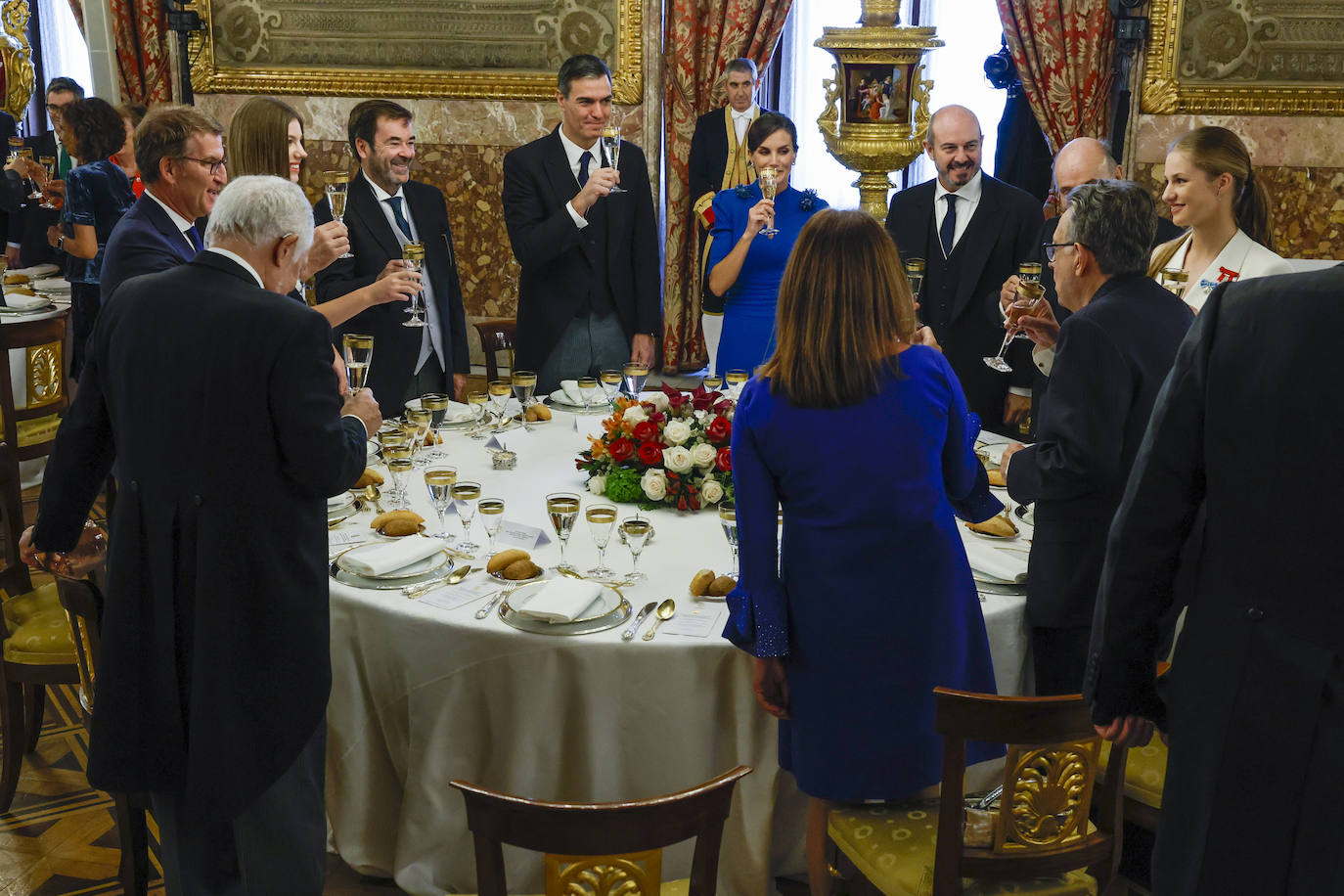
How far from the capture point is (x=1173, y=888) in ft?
5.24

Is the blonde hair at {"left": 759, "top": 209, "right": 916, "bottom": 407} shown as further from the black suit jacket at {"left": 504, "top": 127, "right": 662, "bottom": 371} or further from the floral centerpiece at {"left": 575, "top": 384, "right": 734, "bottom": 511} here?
the black suit jacket at {"left": 504, "top": 127, "right": 662, "bottom": 371}

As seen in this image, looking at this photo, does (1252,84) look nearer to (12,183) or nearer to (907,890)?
(907,890)


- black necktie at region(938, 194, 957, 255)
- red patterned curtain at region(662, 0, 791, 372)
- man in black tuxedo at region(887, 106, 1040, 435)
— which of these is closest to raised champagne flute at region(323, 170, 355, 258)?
man in black tuxedo at region(887, 106, 1040, 435)

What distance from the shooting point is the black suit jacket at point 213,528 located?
6.20ft

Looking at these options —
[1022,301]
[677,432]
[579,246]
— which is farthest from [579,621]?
[579,246]

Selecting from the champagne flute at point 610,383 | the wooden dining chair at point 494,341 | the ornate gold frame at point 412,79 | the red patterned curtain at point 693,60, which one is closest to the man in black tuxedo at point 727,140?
the red patterned curtain at point 693,60

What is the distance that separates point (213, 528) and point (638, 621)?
790 mm

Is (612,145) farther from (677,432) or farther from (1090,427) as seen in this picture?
(1090,427)

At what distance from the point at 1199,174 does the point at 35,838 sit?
3.48 metres

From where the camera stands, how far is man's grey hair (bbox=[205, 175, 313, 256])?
1.94 meters

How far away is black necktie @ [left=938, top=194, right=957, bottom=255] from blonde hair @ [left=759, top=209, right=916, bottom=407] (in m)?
2.10

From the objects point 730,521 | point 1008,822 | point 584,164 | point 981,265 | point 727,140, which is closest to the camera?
point 1008,822

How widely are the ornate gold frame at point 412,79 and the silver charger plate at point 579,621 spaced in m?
4.91

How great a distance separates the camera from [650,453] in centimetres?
275
